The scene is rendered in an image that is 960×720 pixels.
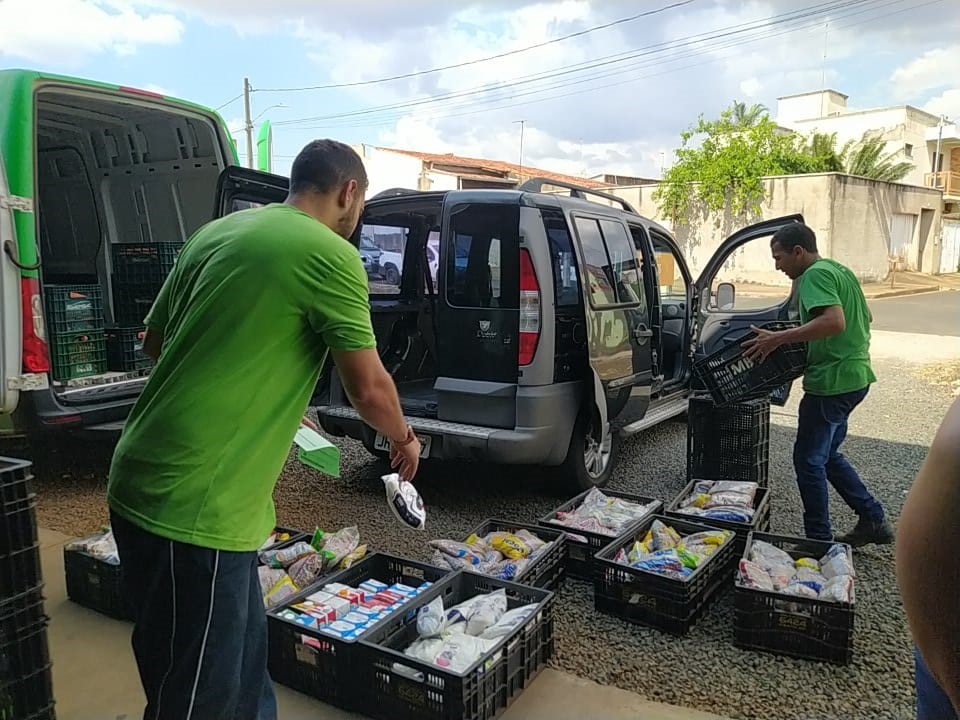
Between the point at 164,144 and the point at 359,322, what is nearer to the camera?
the point at 359,322

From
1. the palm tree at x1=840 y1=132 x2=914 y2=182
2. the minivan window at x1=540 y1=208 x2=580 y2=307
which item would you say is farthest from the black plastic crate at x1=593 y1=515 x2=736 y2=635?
the palm tree at x1=840 y1=132 x2=914 y2=182

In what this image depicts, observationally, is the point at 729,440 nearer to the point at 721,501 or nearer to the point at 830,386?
the point at 721,501

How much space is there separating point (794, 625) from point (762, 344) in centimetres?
179

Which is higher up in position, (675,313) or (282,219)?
(282,219)

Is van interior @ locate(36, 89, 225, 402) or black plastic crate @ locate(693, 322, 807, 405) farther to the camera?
van interior @ locate(36, 89, 225, 402)

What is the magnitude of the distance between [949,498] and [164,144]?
655cm

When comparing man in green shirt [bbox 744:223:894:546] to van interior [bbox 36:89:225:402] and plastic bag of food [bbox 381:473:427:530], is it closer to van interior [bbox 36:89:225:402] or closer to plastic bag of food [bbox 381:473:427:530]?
plastic bag of food [bbox 381:473:427:530]

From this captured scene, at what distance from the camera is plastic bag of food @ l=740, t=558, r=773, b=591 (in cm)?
312

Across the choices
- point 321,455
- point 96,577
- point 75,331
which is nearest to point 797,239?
point 321,455

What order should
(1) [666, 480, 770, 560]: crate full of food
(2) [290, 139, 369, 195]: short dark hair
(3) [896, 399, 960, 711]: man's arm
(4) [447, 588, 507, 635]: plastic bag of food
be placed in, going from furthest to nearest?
1. (1) [666, 480, 770, 560]: crate full of food
2. (4) [447, 588, 507, 635]: plastic bag of food
3. (2) [290, 139, 369, 195]: short dark hair
4. (3) [896, 399, 960, 711]: man's arm

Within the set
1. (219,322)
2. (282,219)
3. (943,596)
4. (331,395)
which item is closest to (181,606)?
(219,322)

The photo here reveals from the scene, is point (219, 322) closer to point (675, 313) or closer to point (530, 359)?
point (530, 359)

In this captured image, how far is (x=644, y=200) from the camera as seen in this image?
28.2m

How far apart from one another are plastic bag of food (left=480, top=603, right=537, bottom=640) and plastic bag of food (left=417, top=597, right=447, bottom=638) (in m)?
0.18
